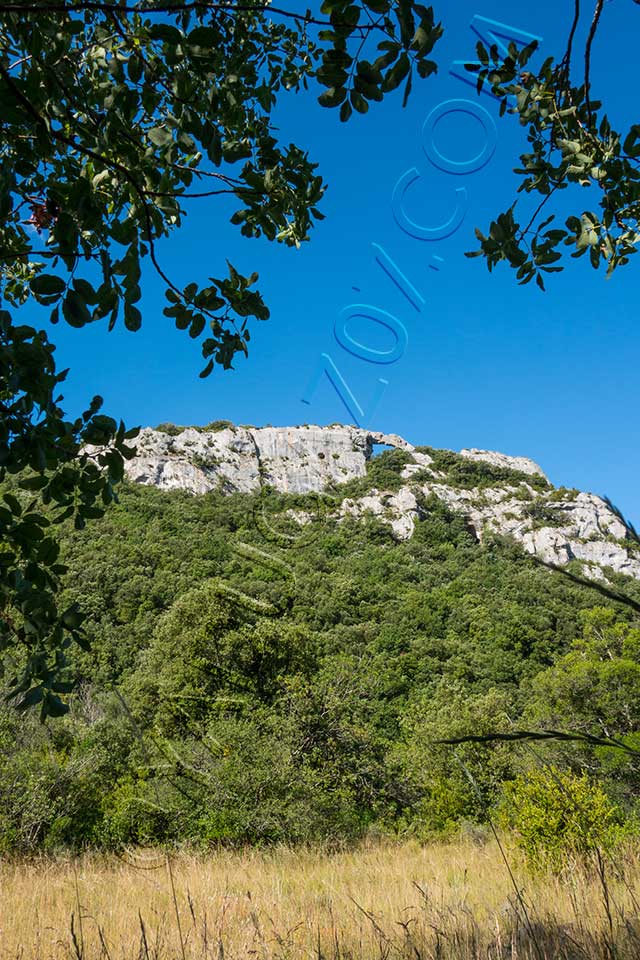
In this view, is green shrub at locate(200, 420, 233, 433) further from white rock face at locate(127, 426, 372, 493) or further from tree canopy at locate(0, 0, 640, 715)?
tree canopy at locate(0, 0, 640, 715)

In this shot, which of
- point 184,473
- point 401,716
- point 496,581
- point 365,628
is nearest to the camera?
point 401,716

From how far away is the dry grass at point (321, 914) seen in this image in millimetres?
1951

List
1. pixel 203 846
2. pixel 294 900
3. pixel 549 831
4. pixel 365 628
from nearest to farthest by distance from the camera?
pixel 294 900 < pixel 549 831 < pixel 203 846 < pixel 365 628

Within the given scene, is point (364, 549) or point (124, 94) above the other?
point (364, 549)

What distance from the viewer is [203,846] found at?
11.2 metres

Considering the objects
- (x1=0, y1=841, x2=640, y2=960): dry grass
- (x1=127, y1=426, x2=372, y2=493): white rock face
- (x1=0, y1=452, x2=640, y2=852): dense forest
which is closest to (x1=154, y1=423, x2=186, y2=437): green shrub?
(x1=127, y1=426, x2=372, y2=493): white rock face

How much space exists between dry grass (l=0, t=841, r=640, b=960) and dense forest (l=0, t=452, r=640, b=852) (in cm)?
63

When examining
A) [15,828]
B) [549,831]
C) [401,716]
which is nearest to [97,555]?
[401,716]

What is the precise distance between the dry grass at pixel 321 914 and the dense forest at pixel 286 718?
63cm

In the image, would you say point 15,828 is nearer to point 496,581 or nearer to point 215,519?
point 215,519

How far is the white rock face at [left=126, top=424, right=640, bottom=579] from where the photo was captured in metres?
58.5

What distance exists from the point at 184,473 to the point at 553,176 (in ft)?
204

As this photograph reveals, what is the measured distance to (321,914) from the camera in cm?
368

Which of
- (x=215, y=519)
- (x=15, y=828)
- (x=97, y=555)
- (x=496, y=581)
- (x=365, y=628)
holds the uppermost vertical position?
(x=215, y=519)
